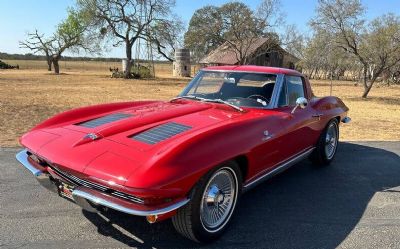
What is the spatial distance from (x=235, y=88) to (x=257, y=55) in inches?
1435

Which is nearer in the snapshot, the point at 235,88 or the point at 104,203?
the point at 104,203

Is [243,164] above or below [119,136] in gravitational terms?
below

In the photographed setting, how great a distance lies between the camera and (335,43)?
22.5 meters


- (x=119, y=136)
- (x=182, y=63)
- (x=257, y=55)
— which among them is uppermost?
(x=257, y=55)

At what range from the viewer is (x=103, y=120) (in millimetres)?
4102

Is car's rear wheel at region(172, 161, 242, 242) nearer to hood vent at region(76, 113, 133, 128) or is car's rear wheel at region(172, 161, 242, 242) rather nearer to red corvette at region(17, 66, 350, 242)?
red corvette at region(17, 66, 350, 242)

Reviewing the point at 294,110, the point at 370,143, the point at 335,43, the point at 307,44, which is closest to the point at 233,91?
the point at 294,110

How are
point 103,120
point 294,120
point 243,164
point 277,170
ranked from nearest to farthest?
point 243,164 → point 103,120 → point 277,170 → point 294,120

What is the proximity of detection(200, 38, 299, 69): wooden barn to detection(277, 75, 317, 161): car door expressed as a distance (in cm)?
3320

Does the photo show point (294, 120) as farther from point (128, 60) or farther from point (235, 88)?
point (128, 60)

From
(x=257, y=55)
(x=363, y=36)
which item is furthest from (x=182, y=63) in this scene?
(x=363, y=36)

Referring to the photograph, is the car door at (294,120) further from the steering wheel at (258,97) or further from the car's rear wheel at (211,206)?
the car's rear wheel at (211,206)

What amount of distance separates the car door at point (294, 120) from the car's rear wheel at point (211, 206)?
3.30ft

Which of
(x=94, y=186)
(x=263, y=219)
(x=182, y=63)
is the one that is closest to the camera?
(x=94, y=186)
